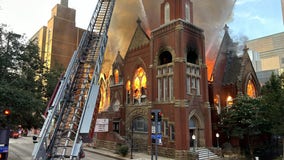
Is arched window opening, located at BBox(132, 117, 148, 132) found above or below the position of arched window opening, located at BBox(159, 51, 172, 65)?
below

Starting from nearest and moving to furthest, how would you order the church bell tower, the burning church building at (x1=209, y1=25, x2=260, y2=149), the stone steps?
the stone steps
the church bell tower
the burning church building at (x1=209, y1=25, x2=260, y2=149)

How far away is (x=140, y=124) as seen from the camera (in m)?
32.6

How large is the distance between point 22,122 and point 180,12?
852 inches

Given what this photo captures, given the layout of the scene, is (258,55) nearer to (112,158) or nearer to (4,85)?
(112,158)

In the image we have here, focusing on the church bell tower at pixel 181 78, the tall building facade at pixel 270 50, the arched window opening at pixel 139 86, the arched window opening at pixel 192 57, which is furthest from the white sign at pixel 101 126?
the tall building facade at pixel 270 50

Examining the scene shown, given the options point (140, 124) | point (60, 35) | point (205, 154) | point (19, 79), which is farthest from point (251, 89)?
point (60, 35)

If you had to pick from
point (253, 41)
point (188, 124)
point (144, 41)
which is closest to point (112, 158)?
point (188, 124)

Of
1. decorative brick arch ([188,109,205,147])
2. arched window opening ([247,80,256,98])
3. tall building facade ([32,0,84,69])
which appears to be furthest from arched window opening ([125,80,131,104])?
tall building facade ([32,0,84,69])

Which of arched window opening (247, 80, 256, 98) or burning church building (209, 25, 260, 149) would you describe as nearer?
burning church building (209, 25, 260, 149)

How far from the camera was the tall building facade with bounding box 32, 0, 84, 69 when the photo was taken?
231 feet

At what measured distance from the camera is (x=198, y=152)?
84.9 feet

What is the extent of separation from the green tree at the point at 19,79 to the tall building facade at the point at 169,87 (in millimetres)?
13481

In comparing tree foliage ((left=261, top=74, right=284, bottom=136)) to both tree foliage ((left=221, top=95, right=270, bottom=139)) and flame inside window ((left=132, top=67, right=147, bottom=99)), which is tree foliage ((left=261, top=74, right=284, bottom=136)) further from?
flame inside window ((left=132, top=67, right=147, bottom=99))

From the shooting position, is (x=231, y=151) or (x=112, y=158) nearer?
(x=112, y=158)
